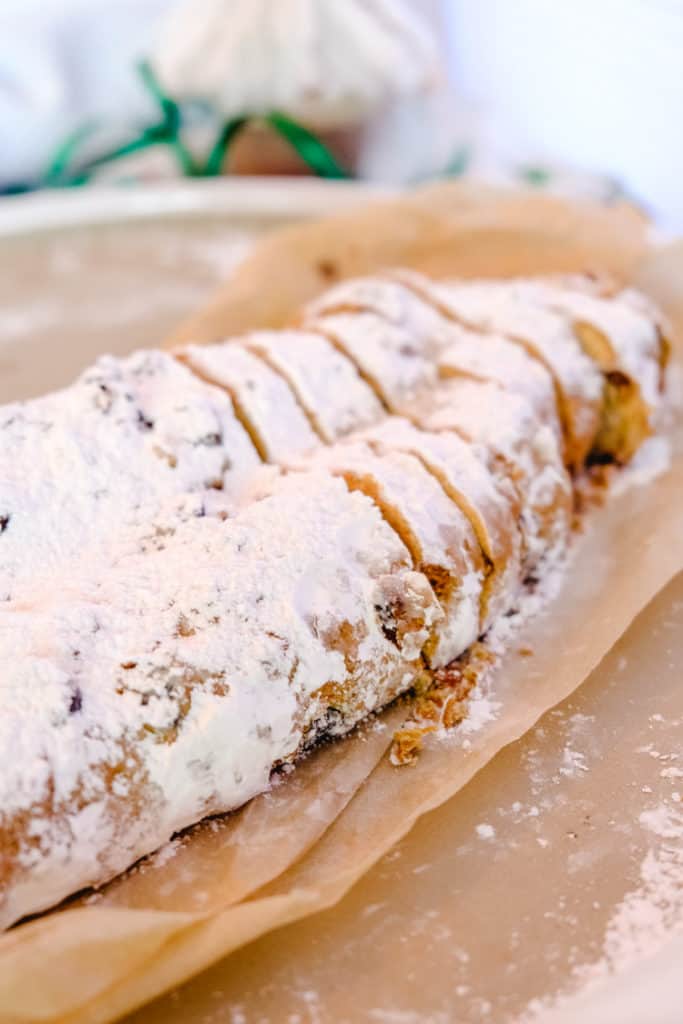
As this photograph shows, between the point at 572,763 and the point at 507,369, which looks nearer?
the point at 572,763

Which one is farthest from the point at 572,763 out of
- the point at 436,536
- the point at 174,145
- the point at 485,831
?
the point at 174,145

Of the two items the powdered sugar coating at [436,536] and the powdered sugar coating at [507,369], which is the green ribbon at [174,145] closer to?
the powdered sugar coating at [507,369]

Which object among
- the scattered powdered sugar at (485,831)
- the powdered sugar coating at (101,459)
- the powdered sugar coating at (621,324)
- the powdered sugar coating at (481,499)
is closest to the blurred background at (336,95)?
the powdered sugar coating at (621,324)

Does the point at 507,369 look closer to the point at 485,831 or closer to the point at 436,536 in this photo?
the point at 436,536

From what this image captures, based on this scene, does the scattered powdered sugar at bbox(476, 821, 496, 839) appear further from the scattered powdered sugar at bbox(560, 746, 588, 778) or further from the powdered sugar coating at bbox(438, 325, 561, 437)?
the powdered sugar coating at bbox(438, 325, 561, 437)

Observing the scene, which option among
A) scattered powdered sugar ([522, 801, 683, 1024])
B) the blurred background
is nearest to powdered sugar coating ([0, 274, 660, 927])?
scattered powdered sugar ([522, 801, 683, 1024])

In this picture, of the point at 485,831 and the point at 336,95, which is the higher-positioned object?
the point at 336,95
